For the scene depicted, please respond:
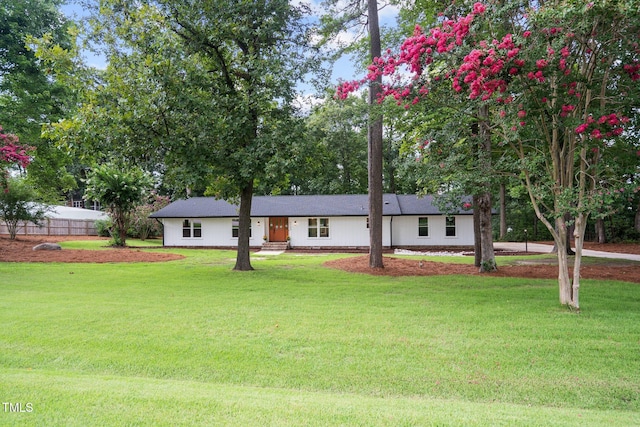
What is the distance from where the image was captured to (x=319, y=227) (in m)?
25.4

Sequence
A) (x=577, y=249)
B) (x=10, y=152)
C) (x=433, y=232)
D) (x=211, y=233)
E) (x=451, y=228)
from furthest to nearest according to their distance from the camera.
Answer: (x=211, y=233) → (x=433, y=232) → (x=451, y=228) → (x=10, y=152) → (x=577, y=249)

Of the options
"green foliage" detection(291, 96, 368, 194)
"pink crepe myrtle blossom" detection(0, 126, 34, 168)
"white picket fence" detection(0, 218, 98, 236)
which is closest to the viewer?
"pink crepe myrtle blossom" detection(0, 126, 34, 168)

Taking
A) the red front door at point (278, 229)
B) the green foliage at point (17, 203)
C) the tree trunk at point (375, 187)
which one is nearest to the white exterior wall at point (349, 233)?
the red front door at point (278, 229)

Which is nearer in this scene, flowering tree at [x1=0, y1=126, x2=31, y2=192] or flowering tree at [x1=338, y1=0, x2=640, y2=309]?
flowering tree at [x1=338, y1=0, x2=640, y2=309]

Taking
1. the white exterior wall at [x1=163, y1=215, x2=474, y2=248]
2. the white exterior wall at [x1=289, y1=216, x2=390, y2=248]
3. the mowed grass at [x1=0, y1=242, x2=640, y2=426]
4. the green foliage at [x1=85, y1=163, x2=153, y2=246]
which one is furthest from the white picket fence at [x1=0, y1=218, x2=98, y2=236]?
the mowed grass at [x1=0, y1=242, x2=640, y2=426]

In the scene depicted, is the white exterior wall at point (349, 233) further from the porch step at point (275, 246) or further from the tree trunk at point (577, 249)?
the tree trunk at point (577, 249)

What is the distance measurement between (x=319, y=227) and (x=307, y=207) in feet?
5.04

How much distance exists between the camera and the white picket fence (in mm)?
30062

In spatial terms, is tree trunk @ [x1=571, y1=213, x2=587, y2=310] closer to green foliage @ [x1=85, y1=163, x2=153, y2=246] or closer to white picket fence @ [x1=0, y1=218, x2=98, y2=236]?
green foliage @ [x1=85, y1=163, x2=153, y2=246]

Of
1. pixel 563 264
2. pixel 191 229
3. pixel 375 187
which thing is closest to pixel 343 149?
pixel 191 229

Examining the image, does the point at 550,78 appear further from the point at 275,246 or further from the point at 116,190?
the point at 116,190

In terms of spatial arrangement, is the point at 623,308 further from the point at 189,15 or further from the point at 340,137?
the point at 340,137

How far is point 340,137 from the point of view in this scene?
116 feet

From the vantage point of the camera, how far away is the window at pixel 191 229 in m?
26.6
